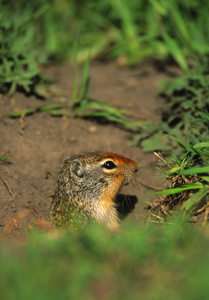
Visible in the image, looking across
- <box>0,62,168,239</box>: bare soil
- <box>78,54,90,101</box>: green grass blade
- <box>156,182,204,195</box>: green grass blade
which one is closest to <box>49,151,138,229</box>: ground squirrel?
<box>0,62,168,239</box>: bare soil

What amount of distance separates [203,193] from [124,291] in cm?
192

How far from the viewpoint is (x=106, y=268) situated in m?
2.95

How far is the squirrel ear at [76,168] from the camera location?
470cm

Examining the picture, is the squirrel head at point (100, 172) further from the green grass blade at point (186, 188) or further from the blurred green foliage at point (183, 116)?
the blurred green foliage at point (183, 116)

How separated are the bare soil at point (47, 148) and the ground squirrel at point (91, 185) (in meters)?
0.44

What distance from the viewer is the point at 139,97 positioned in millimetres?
6945

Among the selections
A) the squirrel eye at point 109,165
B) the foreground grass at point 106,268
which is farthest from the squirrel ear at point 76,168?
the foreground grass at point 106,268

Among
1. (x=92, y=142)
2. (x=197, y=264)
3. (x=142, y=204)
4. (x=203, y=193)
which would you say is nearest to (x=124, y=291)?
(x=197, y=264)

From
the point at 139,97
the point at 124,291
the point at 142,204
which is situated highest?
the point at 124,291

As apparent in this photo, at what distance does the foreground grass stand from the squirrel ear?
1.41 m

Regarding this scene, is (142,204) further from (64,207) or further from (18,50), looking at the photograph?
(18,50)

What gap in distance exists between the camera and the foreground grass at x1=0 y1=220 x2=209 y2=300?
2.69 meters

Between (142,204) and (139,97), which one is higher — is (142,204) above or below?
below

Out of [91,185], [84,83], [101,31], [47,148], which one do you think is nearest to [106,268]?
[91,185]
